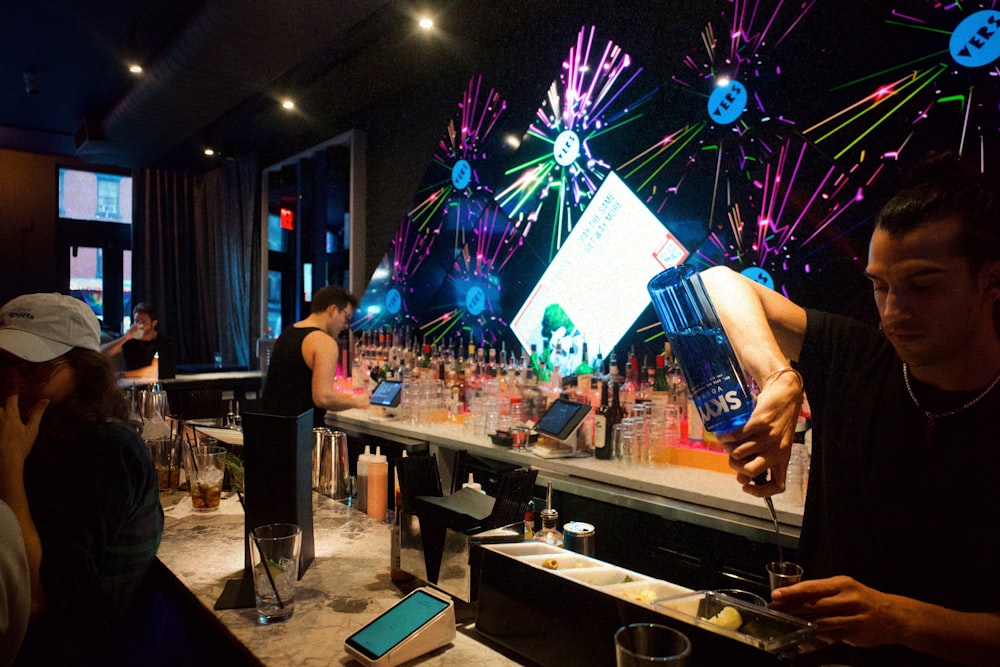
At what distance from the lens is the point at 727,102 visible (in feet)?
11.4

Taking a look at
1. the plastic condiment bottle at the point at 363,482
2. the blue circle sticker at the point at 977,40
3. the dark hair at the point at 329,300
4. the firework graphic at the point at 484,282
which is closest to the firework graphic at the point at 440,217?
the firework graphic at the point at 484,282

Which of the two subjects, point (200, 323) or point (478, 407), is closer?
point (478, 407)

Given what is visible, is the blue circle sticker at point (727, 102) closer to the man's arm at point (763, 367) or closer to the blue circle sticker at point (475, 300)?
the blue circle sticker at point (475, 300)

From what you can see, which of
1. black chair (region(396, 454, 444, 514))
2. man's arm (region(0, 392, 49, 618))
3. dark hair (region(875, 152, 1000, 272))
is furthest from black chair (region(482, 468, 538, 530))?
man's arm (region(0, 392, 49, 618))

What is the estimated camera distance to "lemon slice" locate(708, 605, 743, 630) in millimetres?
980

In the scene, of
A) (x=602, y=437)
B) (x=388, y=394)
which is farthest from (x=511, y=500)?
(x=388, y=394)

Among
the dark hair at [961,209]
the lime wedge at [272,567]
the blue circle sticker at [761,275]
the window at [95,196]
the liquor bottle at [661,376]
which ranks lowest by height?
the lime wedge at [272,567]

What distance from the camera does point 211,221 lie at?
8.84 m

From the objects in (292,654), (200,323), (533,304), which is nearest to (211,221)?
(200,323)

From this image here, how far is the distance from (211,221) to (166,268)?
0.85 metres

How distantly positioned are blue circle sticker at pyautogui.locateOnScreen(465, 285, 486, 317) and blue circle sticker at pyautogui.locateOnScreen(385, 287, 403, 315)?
2.88ft

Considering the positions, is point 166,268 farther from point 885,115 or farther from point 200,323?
point 885,115

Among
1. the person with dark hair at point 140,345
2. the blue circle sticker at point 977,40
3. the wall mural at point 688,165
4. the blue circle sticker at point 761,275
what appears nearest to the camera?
the blue circle sticker at point 977,40

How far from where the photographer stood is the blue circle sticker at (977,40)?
102 inches
